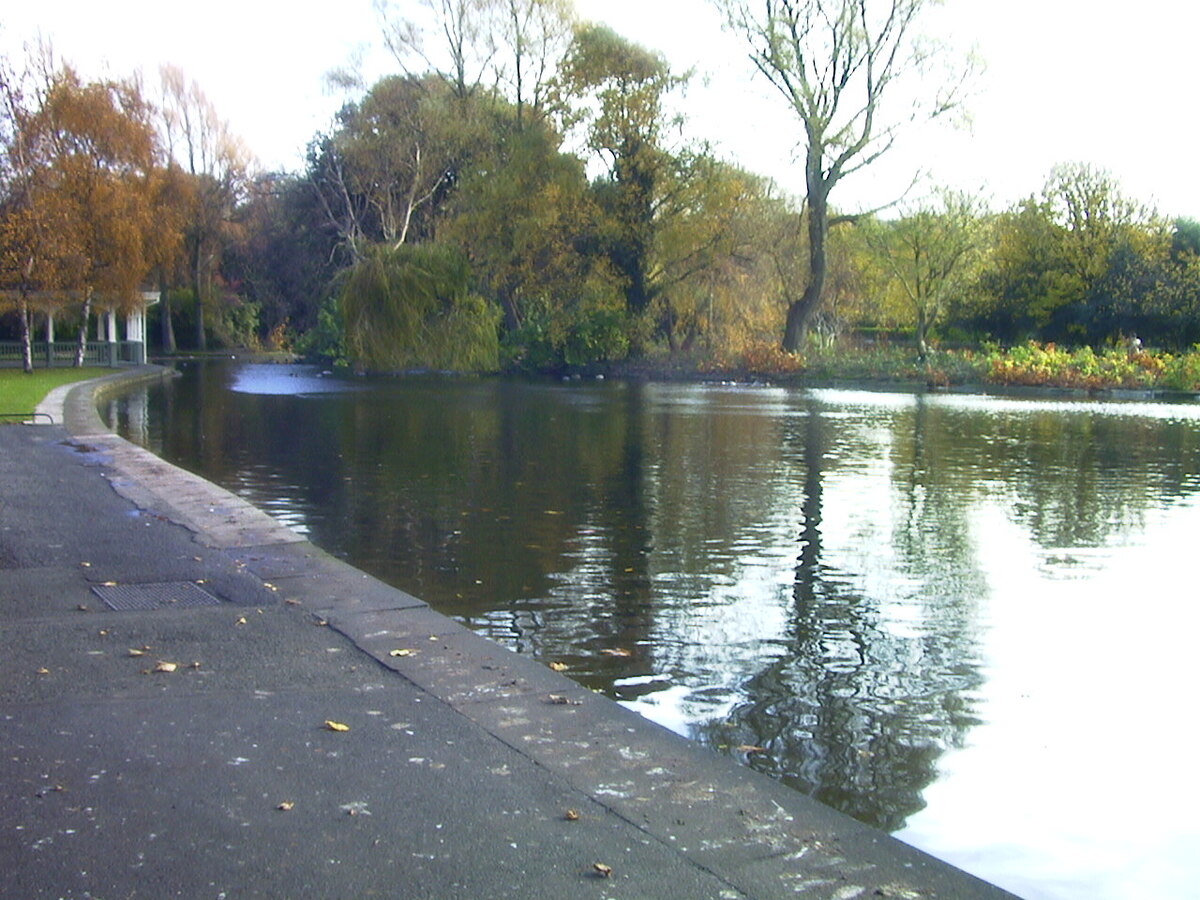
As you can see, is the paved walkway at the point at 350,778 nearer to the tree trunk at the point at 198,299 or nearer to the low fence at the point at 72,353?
the low fence at the point at 72,353

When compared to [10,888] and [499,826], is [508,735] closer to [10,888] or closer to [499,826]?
[499,826]

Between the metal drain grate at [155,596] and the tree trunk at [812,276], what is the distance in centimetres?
3927

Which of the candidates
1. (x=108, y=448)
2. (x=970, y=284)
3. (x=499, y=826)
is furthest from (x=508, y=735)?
(x=970, y=284)

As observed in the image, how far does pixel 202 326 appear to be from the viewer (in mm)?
73938

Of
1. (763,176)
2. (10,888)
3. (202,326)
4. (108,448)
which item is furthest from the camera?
(202,326)

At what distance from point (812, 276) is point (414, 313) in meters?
14.3

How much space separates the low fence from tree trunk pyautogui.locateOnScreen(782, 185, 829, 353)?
85.3 feet

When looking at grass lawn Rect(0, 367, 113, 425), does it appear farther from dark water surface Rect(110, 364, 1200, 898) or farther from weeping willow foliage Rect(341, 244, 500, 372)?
weeping willow foliage Rect(341, 244, 500, 372)

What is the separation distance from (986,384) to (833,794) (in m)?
37.2

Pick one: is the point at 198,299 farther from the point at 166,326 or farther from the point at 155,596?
the point at 155,596

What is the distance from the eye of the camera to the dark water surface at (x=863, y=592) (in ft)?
16.9

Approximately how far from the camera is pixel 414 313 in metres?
45.2

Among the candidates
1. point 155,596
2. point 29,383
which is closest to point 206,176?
point 29,383

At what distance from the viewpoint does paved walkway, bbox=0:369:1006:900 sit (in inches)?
146
